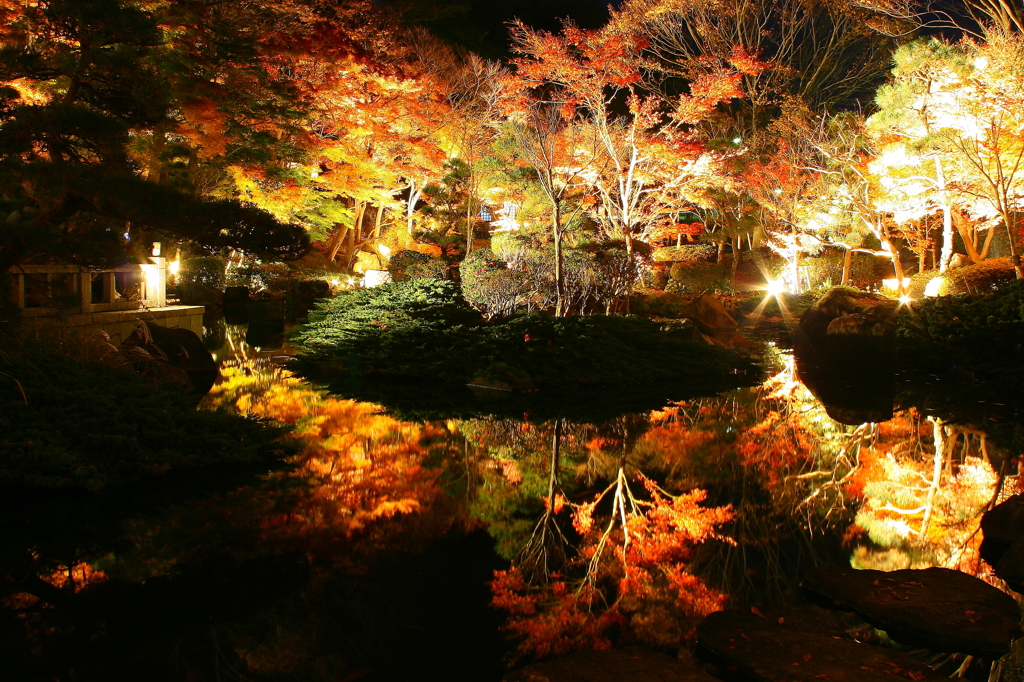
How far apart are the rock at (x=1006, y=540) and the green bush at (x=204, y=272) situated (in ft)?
A: 53.7

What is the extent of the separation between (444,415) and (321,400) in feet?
5.05

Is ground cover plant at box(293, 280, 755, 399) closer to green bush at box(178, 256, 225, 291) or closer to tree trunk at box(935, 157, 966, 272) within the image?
tree trunk at box(935, 157, 966, 272)

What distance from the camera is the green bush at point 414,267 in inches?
616

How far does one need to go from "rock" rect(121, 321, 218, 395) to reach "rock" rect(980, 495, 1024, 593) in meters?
7.20

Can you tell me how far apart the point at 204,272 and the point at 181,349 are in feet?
30.9

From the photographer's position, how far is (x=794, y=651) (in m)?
2.67

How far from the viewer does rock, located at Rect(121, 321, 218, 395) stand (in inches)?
302

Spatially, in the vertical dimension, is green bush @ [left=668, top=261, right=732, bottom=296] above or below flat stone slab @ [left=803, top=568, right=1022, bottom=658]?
above

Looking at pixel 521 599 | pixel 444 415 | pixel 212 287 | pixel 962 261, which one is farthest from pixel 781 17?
pixel 521 599

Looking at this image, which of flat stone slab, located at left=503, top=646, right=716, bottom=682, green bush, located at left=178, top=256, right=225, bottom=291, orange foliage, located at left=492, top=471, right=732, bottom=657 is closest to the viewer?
flat stone slab, located at left=503, top=646, right=716, bottom=682

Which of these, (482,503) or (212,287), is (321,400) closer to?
(482,503)

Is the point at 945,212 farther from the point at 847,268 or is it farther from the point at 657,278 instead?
the point at 657,278

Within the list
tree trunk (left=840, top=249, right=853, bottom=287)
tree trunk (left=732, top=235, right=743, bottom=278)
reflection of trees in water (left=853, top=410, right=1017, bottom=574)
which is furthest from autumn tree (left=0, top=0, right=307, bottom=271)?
tree trunk (left=732, top=235, right=743, bottom=278)

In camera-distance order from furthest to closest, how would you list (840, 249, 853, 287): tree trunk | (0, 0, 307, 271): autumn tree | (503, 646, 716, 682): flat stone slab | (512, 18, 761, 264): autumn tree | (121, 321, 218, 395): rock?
(840, 249, 853, 287): tree trunk → (512, 18, 761, 264): autumn tree → (121, 321, 218, 395): rock → (0, 0, 307, 271): autumn tree → (503, 646, 716, 682): flat stone slab
